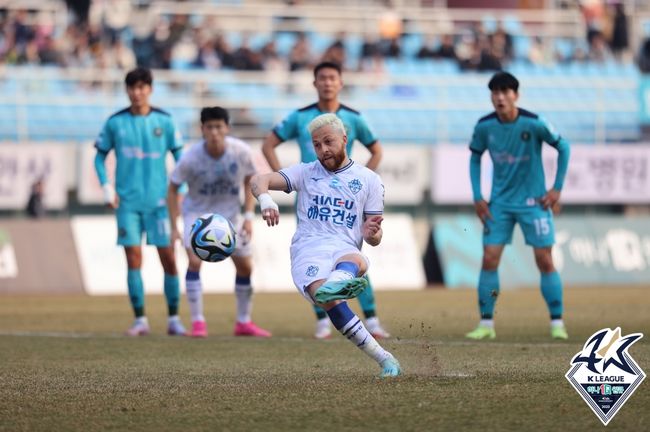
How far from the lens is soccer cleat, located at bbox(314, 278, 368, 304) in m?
8.32

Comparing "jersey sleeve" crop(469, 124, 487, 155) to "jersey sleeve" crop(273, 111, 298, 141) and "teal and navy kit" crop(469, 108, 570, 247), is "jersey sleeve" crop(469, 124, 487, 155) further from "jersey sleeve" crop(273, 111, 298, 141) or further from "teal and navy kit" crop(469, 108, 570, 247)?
"jersey sleeve" crop(273, 111, 298, 141)

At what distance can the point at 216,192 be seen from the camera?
1395 cm

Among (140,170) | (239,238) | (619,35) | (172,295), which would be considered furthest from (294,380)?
(619,35)

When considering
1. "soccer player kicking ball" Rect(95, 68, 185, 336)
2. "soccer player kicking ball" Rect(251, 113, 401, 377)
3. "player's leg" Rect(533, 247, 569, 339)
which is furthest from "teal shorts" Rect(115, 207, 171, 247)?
"soccer player kicking ball" Rect(251, 113, 401, 377)

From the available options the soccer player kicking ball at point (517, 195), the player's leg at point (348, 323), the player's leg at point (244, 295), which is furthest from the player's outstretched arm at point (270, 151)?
the player's leg at point (348, 323)

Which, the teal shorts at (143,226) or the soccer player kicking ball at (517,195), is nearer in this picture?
the soccer player kicking ball at (517,195)

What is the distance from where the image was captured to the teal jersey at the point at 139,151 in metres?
14.2

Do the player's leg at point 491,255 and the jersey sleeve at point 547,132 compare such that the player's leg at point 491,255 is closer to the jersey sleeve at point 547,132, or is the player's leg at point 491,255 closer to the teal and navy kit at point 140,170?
the jersey sleeve at point 547,132

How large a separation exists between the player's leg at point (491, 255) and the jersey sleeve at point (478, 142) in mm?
615

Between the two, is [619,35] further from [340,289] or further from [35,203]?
[340,289]

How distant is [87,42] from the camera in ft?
92.3

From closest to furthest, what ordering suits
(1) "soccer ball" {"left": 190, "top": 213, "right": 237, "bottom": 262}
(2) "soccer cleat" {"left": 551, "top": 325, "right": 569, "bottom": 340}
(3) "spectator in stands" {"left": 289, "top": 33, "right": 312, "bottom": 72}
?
(1) "soccer ball" {"left": 190, "top": 213, "right": 237, "bottom": 262}, (2) "soccer cleat" {"left": 551, "top": 325, "right": 569, "bottom": 340}, (3) "spectator in stands" {"left": 289, "top": 33, "right": 312, "bottom": 72}

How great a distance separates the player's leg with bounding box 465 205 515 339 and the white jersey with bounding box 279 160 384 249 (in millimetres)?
4365

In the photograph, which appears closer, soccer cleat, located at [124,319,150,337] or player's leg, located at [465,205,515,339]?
player's leg, located at [465,205,515,339]
